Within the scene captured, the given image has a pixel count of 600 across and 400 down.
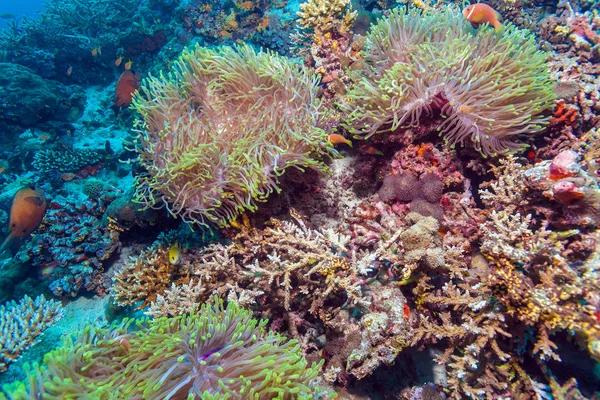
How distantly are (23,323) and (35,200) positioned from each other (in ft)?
6.28

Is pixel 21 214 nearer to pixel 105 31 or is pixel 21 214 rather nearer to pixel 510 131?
pixel 510 131

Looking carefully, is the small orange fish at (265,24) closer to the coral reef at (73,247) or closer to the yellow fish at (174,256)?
the coral reef at (73,247)

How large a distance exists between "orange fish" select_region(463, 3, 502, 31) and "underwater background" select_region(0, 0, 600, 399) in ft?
0.07

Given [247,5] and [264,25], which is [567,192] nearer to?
[264,25]

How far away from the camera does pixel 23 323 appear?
159 inches

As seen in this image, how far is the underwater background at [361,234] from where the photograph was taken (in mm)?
2303

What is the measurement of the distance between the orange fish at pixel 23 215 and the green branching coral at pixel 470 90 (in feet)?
16.6

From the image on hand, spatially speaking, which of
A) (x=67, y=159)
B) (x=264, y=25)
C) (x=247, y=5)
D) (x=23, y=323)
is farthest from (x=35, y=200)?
(x=247, y=5)

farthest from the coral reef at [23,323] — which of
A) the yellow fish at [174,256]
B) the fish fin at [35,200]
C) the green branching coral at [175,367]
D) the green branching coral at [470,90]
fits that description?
the green branching coral at [470,90]

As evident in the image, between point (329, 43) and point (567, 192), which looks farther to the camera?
point (329, 43)

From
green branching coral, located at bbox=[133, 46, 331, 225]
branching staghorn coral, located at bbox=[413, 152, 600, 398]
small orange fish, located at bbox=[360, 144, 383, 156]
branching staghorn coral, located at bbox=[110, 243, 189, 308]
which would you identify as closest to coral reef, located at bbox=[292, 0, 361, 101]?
green branching coral, located at bbox=[133, 46, 331, 225]

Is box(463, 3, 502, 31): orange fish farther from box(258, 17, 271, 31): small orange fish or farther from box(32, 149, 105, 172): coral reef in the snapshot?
box(32, 149, 105, 172): coral reef

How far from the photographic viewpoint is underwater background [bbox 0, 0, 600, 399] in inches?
90.7

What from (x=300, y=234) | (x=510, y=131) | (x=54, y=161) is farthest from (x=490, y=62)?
(x=54, y=161)
